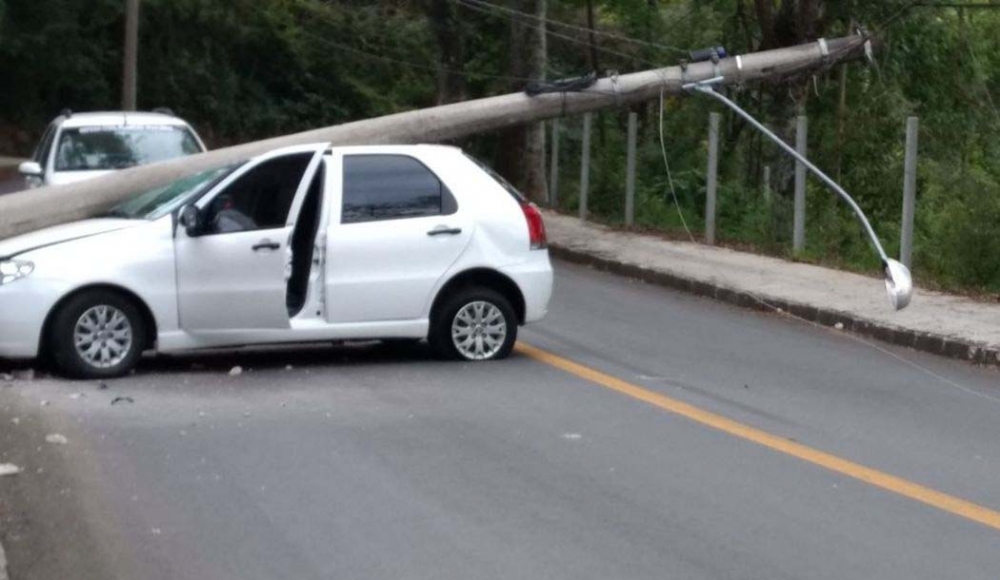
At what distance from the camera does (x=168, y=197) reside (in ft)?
40.3

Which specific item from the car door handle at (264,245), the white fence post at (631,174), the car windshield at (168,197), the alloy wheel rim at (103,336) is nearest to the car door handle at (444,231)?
the car door handle at (264,245)

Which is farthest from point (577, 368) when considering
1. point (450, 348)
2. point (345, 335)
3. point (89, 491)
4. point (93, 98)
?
point (93, 98)

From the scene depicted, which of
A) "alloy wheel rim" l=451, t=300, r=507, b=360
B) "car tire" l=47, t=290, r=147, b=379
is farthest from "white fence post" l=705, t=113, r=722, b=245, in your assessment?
"car tire" l=47, t=290, r=147, b=379

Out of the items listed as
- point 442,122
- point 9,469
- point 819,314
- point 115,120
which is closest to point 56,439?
point 9,469

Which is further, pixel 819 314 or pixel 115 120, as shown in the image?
pixel 115 120

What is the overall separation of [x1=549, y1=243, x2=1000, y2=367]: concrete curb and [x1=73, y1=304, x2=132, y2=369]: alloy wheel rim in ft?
22.8

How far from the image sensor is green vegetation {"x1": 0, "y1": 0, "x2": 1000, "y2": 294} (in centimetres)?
2222

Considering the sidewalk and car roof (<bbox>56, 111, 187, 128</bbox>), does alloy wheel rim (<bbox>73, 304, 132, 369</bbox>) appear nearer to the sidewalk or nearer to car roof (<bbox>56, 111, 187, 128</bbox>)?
the sidewalk

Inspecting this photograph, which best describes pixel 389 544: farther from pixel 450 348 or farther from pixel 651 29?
pixel 651 29

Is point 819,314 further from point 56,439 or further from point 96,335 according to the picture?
point 56,439

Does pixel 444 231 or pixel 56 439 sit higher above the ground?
pixel 444 231

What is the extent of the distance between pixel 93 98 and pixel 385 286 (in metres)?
37.6

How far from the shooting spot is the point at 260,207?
12031mm

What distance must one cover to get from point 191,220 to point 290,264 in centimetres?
82
